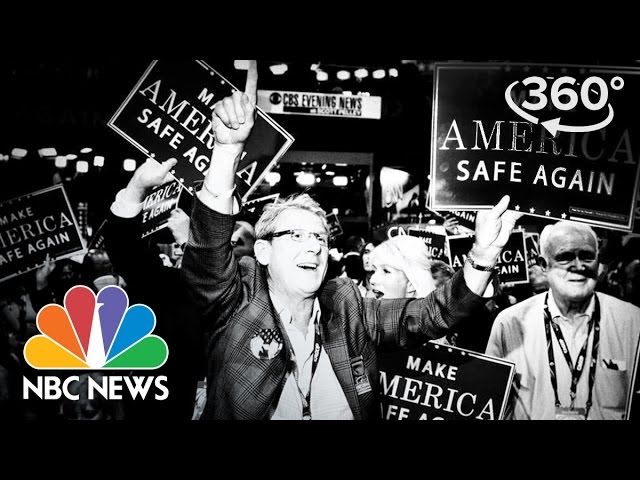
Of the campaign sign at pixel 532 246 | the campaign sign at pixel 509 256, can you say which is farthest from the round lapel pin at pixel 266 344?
the campaign sign at pixel 532 246

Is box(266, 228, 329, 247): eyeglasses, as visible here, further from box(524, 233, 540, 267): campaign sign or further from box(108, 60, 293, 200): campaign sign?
box(524, 233, 540, 267): campaign sign

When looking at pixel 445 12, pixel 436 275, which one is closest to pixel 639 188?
pixel 436 275

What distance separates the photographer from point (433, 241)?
346 cm

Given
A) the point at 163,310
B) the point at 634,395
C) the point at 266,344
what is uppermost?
the point at 163,310

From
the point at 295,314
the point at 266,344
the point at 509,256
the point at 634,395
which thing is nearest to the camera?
the point at 266,344

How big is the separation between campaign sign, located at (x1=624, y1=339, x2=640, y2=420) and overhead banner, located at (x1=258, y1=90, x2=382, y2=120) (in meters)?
2.03

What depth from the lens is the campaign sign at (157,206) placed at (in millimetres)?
3266

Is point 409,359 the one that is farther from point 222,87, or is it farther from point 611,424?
point 222,87

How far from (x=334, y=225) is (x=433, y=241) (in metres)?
0.58

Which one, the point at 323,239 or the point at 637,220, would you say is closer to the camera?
the point at 323,239

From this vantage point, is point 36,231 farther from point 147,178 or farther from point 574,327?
point 574,327

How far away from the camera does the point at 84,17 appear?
3.48 m

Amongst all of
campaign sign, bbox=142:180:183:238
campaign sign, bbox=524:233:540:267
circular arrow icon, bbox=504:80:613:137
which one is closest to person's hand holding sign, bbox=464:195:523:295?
campaign sign, bbox=524:233:540:267

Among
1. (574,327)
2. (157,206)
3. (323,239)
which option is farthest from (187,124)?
(574,327)
